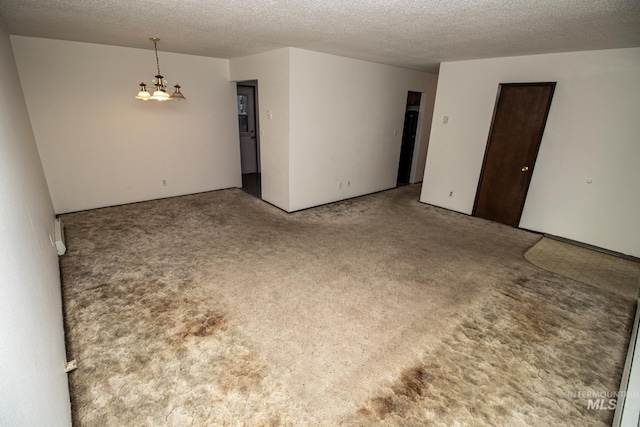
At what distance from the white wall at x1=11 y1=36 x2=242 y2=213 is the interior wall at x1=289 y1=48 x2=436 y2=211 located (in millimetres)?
2078

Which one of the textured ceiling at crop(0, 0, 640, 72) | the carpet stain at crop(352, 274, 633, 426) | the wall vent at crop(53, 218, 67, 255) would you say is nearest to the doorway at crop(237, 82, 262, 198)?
the textured ceiling at crop(0, 0, 640, 72)

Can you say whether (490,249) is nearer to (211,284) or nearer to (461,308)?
(461,308)

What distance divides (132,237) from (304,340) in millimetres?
2974

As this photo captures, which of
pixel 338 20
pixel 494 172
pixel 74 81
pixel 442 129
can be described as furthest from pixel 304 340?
pixel 74 81

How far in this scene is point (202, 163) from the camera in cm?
587

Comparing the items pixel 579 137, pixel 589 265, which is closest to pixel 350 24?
pixel 579 137

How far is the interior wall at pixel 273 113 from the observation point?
451 cm

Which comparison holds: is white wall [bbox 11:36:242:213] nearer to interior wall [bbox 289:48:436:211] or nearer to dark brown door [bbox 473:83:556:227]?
interior wall [bbox 289:48:436:211]

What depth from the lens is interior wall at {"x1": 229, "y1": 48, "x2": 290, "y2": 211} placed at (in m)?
4.51

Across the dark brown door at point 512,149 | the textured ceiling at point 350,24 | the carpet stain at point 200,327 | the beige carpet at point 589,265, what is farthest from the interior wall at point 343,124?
the beige carpet at point 589,265

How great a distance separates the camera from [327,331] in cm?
241

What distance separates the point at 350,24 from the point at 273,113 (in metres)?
2.28

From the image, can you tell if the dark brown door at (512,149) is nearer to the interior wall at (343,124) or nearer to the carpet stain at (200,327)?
the interior wall at (343,124)

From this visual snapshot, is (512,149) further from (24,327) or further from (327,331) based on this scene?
(24,327)
